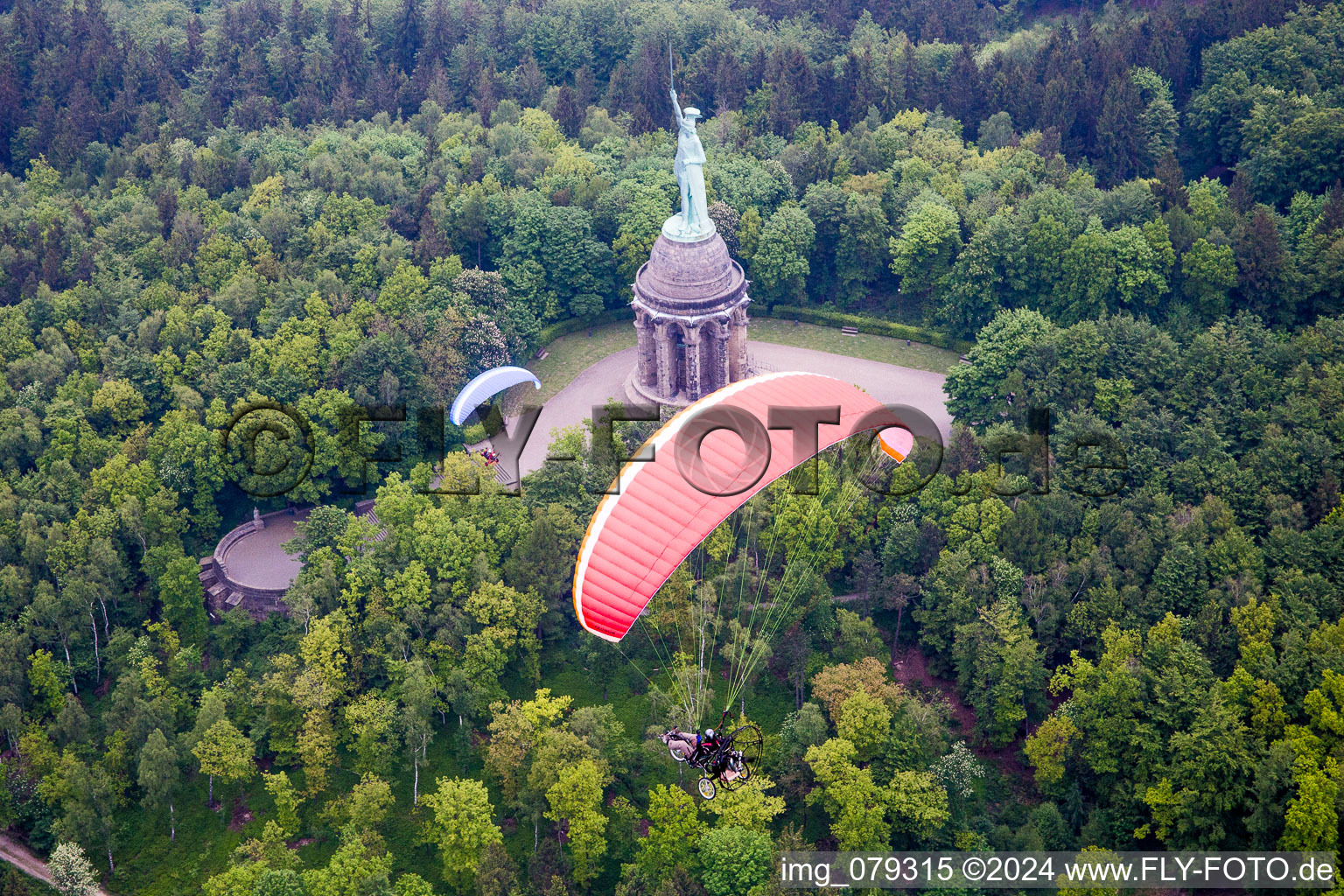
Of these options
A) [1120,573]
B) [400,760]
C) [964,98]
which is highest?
[964,98]

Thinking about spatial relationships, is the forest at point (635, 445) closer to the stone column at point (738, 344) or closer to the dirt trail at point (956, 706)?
the dirt trail at point (956, 706)

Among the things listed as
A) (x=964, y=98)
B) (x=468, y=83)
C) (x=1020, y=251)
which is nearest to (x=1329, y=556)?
(x=1020, y=251)

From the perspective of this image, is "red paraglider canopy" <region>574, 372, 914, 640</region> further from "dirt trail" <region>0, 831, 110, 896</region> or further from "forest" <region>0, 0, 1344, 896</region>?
"dirt trail" <region>0, 831, 110, 896</region>

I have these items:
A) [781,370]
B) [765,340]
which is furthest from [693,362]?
[765,340]

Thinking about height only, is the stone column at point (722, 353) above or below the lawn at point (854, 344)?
above

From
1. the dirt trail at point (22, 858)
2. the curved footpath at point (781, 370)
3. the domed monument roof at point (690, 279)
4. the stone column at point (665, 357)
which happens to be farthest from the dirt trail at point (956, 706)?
the dirt trail at point (22, 858)

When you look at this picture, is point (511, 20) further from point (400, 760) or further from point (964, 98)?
point (400, 760)
